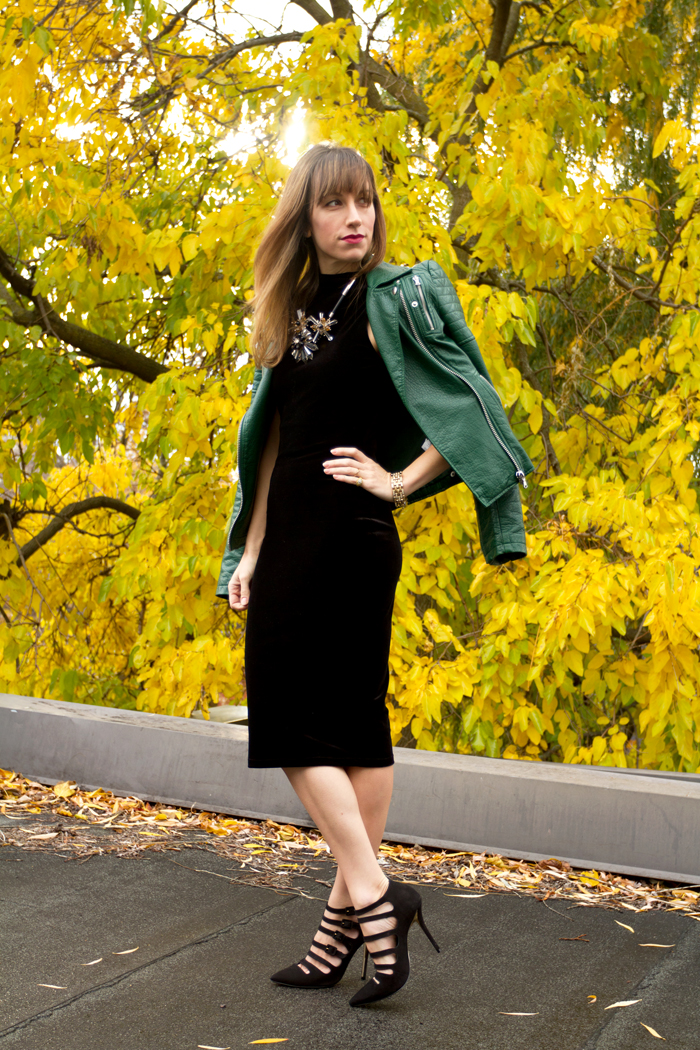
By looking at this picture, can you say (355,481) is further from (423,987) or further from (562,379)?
(562,379)

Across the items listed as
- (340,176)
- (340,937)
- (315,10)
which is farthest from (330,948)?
(315,10)

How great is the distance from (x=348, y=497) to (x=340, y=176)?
0.71 metres

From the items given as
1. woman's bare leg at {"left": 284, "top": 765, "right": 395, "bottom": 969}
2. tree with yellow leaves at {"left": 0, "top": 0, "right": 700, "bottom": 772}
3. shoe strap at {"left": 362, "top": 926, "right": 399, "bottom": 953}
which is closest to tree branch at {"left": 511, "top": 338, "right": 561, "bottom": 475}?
tree with yellow leaves at {"left": 0, "top": 0, "right": 700, "bottom": 772}

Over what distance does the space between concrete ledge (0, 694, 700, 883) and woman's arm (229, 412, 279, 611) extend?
1.19 metres

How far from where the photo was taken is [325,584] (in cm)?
222

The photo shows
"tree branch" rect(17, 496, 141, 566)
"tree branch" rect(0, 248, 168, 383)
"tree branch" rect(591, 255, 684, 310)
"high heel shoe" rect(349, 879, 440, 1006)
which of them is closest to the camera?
"high heel shoe" rect(349, 879, 440, 1006)

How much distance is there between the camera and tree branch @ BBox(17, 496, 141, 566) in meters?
6.91

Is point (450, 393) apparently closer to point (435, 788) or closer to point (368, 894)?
point (368, 894)

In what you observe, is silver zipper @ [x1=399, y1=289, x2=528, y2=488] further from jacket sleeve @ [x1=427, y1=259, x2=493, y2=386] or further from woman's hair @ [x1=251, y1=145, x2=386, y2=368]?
woman's hair @ [x1=251, y1=145, x2=386, y2=368]

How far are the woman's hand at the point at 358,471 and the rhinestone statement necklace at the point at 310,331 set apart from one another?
254mm

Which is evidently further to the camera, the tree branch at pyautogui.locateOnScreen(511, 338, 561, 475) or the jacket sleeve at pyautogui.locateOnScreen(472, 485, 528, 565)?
the tree branch at pyautogui.locateOnScreen(511, 338, 561, 475)

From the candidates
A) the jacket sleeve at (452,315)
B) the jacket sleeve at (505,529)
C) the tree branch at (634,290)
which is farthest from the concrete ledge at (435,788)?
the tree branch at (634,290)

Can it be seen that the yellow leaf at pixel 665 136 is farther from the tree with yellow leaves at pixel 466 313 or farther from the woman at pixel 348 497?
the woman at pixel 348 497

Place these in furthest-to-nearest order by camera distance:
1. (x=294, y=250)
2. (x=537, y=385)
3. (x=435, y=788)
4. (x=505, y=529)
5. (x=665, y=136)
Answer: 1. (x=537, y=385)
2. (x=665, y=136)
3. (x=435, y=788)
4. (x=294, y=250)
5. (x=505, y=529)
